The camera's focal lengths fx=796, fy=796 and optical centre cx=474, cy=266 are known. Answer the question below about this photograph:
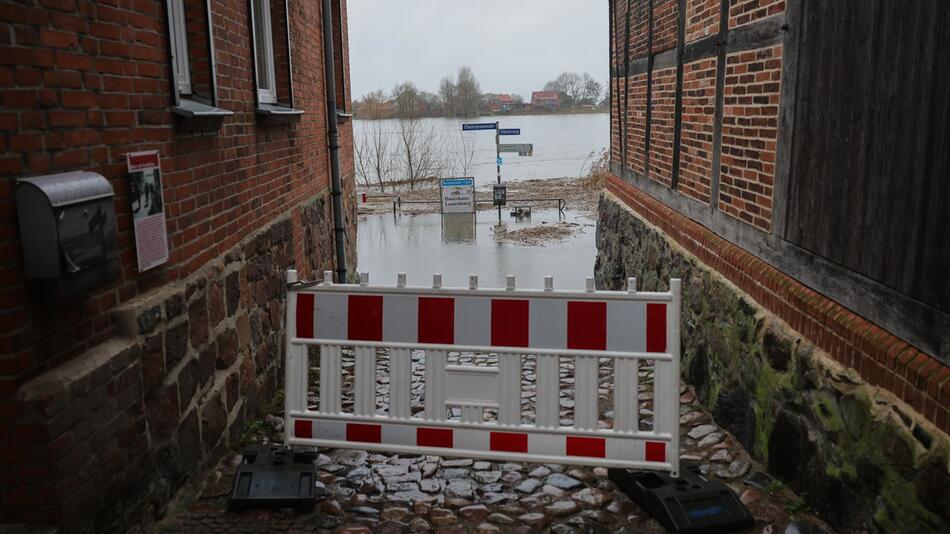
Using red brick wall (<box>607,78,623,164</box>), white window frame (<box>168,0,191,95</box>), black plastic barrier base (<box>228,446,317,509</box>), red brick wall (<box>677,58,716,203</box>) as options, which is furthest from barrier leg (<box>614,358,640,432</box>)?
red brick wall (<box>607,78,623,164</box>)

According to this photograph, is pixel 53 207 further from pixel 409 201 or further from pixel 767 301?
pixel 409 201

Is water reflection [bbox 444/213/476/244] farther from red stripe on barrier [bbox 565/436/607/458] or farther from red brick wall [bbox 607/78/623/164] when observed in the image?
red stripe on barrier [bbox 565/436/607/458]

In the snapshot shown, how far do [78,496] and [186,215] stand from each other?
1.64 metres

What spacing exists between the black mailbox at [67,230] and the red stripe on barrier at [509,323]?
5.93 ft

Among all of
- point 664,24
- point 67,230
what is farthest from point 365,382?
point 664,24

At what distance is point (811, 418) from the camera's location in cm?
375

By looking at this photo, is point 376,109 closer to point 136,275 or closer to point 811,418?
point 136,275

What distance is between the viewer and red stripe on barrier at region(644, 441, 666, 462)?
386 centimetres

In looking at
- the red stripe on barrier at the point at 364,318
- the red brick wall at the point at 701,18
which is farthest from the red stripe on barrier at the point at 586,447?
the red brick wall at the point at 701,18

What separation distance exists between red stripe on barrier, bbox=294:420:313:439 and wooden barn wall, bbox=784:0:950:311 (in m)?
2.73

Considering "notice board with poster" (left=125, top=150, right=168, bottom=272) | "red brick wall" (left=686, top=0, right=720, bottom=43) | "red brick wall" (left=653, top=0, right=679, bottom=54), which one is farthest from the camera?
"red brick wall" (left=653, top=0, right=679, bottom=54)

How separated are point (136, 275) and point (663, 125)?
212 inches

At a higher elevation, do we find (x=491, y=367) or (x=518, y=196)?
(x=491, y=367)

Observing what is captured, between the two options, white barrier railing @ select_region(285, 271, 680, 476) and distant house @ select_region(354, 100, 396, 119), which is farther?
distant house @ select_region(354, 100, 396, 119)
